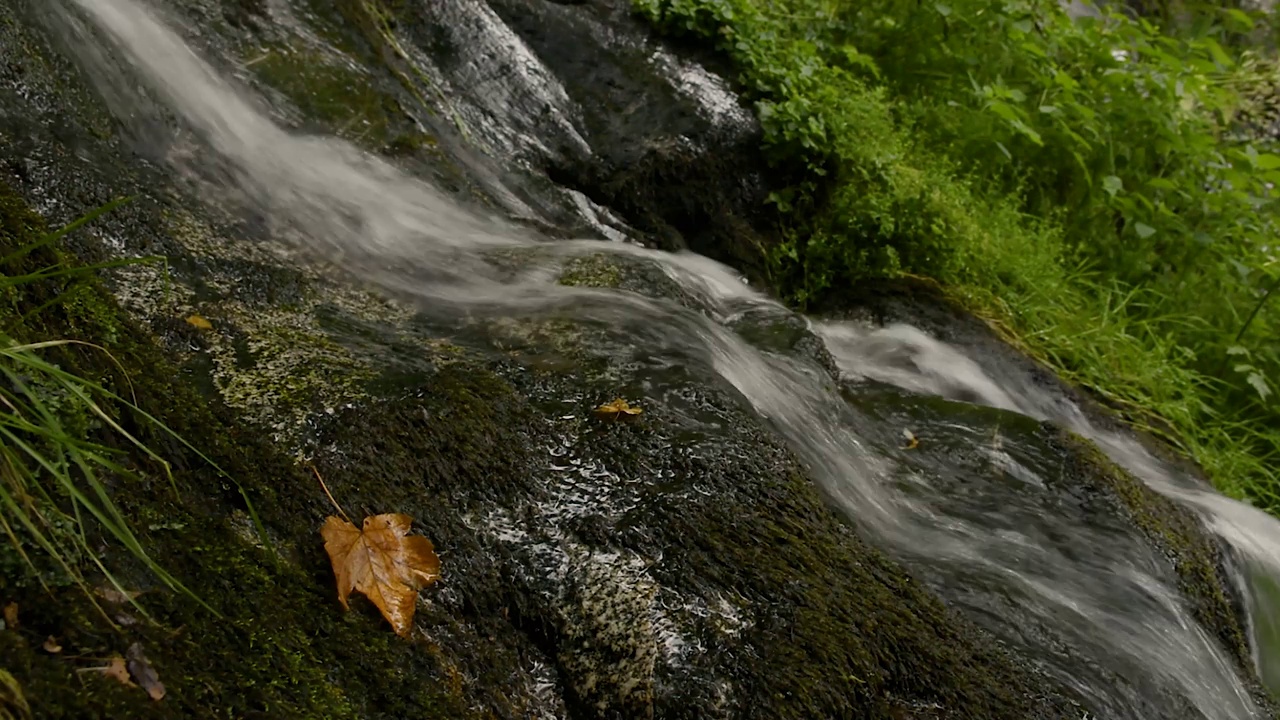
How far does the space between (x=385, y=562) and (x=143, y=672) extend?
50 cm

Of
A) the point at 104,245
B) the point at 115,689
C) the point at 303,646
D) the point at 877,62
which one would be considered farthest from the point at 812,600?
the point at 877,62

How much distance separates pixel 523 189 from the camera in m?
4.35

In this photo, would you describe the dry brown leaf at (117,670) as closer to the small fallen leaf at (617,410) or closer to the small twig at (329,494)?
the small twig at (329,494)

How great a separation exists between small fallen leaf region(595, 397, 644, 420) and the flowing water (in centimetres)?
42

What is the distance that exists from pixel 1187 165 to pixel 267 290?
226 inches

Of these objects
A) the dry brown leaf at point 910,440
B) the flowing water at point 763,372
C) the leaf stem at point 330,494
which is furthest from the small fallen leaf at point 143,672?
the dry brown leaf at point 910,440

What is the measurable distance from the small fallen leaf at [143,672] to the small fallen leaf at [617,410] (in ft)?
3.86

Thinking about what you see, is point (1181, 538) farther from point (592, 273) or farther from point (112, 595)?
point (112, 595)

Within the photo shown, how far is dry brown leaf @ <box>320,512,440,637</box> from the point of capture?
1.68m

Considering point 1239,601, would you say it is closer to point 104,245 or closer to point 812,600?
point 812,600

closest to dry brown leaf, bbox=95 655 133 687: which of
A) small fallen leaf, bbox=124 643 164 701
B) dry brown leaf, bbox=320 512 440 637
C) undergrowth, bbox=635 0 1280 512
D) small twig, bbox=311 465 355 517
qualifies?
small fallen leaf, bbox=124 643 164 701

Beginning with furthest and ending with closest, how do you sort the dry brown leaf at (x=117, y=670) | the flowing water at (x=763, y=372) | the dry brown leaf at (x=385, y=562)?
the flowing water at (x=763, y=372) < the dry brown leaf at (x=385, y=562) < the dry brown leaf at (x=117, y=670)

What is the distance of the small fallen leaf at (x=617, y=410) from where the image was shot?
229cm

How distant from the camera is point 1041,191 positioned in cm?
598
